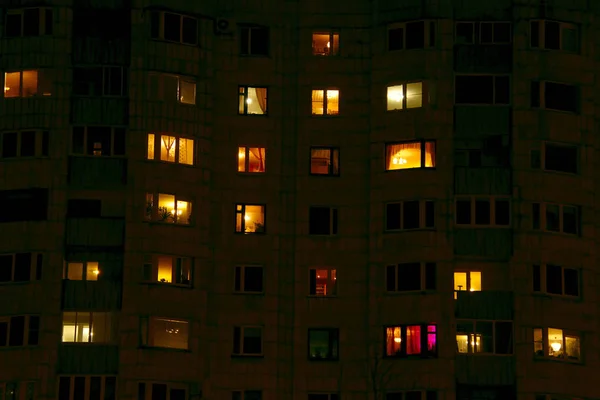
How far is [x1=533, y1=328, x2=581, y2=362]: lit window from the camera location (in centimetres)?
9912

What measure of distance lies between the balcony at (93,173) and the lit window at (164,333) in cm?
720

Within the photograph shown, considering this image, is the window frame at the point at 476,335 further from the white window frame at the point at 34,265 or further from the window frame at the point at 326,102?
the white window frame at the point at 34,265

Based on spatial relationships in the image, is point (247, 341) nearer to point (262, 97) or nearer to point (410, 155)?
point (410, 155)

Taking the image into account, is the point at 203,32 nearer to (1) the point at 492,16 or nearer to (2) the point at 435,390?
(1) the point at 492,16

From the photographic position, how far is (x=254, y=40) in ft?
343

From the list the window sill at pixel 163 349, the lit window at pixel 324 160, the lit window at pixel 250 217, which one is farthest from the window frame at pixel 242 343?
the lit window at pixel 324 160

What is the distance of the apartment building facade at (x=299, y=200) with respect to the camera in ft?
325

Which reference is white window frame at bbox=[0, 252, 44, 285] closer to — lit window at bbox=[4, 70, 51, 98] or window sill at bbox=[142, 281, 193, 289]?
window sill at bbox=[142, 281, 193, 289]

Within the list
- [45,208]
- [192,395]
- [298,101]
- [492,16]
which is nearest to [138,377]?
[192,395]

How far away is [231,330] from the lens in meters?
101

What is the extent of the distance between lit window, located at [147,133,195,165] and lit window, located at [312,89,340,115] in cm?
679

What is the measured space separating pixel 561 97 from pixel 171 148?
20.1m

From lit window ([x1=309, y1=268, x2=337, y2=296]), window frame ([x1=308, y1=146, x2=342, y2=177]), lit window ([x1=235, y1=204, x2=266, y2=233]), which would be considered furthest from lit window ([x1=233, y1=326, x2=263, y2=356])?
window frame ([x1=308, y1=146, x2=342, y2=177])

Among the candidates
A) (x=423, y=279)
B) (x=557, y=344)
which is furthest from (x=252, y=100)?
(x=557, y=344)
